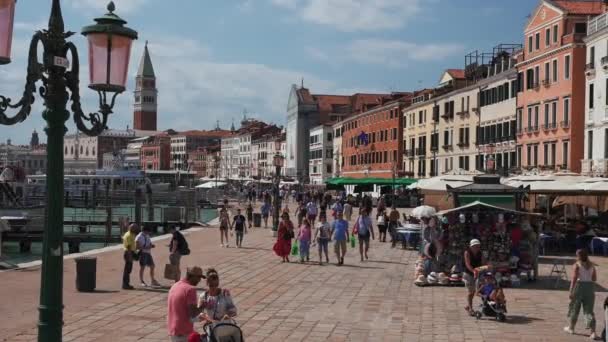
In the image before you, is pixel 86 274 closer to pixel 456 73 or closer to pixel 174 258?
pixel 174 258

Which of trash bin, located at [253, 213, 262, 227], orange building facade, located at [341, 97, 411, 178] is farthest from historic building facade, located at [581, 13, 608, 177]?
orange building facade, located at [341, 97, 411, 178]

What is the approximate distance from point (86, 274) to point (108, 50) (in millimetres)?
10214

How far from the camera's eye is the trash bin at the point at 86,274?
16.8 metres

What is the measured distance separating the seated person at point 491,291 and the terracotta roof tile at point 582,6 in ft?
116

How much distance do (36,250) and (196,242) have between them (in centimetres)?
1123

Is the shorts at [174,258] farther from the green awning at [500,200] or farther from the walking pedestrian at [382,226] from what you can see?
the walking pedestrian at [382,226]

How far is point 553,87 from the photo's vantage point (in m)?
46.8

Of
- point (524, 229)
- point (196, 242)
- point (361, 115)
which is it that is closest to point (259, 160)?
point (361, 115)

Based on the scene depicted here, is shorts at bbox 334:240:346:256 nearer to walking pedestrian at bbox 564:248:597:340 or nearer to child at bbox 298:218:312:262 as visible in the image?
Result: child at bbox 298:218:312:262

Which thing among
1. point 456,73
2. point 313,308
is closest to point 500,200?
point 313,308

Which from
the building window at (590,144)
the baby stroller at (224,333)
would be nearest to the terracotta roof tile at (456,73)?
the building window at (590,144)

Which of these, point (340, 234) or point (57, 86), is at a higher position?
point (57, 86)

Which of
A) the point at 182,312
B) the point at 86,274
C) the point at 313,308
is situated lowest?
the point at 313,308

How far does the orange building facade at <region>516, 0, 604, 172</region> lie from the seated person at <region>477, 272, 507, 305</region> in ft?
107
